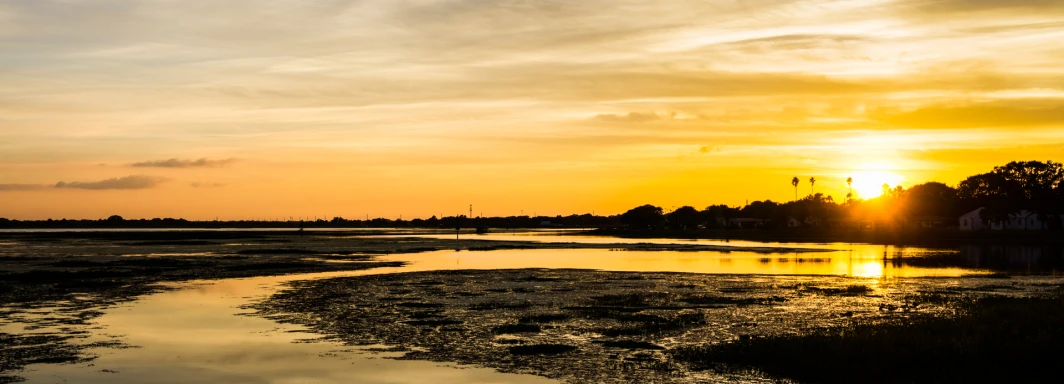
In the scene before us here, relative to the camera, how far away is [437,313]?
29.7m

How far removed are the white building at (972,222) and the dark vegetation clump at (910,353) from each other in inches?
6361

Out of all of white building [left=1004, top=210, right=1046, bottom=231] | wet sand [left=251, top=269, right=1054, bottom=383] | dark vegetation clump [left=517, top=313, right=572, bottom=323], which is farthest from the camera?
white building [left=1004, top=210, right=1046, bottom=231]

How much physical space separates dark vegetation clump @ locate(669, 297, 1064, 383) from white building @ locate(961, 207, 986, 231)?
162 metres

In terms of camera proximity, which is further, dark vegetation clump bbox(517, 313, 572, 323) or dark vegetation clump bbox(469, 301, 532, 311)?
dark vegetation clump bbox(469, 301, 532, 311)

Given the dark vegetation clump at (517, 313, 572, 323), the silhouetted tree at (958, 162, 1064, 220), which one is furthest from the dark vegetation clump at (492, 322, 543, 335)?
the silhouetted tree at (958, 162, 1064, 220)

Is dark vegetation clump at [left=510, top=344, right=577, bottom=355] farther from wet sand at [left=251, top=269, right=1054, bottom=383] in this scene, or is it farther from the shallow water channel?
the shallow water channel

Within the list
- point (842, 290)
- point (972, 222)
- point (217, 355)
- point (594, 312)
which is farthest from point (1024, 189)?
point (217, 355)

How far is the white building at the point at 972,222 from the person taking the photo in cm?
16875

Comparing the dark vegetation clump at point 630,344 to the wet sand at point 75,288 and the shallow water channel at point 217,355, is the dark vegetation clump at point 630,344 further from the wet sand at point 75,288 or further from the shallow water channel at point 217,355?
the wet sand at point 75,288

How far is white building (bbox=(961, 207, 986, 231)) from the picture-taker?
169m

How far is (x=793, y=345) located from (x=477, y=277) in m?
28.4

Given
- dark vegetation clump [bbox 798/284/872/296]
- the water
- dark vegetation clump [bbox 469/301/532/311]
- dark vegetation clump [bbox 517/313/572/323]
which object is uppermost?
dark vegetation clump [bbox 798/284/872/296]

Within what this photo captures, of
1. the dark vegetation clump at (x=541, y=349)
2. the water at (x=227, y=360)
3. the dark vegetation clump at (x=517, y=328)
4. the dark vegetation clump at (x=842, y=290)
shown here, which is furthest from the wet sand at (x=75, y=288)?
the dark vegetation clump at (x=842, y=290)

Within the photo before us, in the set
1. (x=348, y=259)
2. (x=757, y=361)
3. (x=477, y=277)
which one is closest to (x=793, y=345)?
(x=757, y=361)
